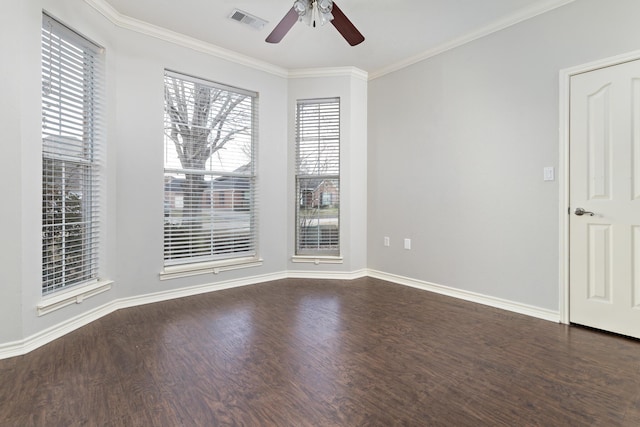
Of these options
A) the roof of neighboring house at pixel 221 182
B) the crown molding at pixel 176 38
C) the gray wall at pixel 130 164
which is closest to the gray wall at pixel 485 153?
the gray wall at pixel 130 164

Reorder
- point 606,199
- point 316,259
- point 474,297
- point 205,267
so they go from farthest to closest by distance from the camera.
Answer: point 316,259 → point 205,267 → point 474,297 → point 606,199

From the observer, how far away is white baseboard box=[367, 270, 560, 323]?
2859 millimetres

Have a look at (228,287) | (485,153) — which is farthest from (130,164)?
(485,153)

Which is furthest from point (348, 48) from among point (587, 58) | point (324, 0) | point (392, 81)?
point (587, 58)

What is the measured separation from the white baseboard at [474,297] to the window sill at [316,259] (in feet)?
1.71

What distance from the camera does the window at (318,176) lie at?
4.36 metres

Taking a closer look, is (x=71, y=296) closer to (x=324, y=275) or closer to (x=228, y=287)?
(x=228, y=287)

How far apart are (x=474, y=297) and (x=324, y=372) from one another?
2.09m

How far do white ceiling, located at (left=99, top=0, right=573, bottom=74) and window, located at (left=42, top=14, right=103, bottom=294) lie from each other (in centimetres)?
54

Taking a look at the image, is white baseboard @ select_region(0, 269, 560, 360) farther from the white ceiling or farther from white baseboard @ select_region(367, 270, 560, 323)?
the white ceiling

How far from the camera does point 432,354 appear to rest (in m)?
2.20

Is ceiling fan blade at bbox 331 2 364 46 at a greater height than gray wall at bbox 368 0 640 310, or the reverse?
ceiling fan blade at bbox 331 2 364 46

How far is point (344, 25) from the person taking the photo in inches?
94.8

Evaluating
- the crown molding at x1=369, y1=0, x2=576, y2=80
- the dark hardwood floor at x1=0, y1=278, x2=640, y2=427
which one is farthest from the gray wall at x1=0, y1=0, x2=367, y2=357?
the crown molding at x1=369, y1=0, x2=576, y2=80
